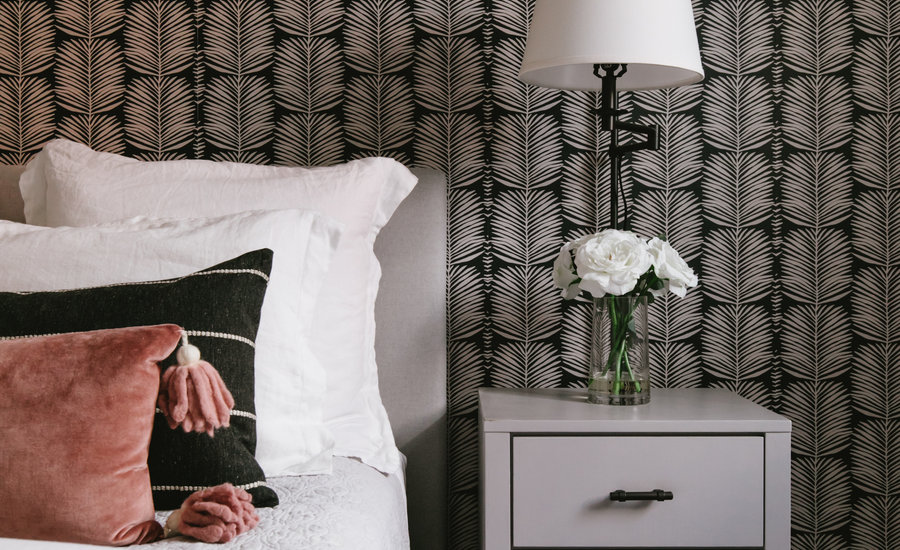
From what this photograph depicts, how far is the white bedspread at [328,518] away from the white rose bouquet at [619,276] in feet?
1.56

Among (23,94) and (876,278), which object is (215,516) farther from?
(876,278)

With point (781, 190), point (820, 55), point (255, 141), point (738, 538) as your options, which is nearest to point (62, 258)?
point (255, 141)

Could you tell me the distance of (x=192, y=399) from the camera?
2.79 feet

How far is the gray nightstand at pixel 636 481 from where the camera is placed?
1235 millimetres

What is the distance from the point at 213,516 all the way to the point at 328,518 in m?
0.16

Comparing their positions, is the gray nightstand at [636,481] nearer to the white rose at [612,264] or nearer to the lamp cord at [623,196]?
the white rose at [612,264]

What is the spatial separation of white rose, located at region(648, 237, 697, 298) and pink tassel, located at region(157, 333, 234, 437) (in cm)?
80

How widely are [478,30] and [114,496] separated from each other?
1257 mm

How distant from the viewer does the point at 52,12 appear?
1.67 m

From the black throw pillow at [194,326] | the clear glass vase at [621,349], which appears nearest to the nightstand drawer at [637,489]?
the clear glass vase at [621,349]

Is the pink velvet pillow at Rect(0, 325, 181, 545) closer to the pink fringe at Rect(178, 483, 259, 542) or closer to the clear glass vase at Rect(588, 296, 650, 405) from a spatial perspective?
the pink fringe at Rect(178, 483, 259, 542)

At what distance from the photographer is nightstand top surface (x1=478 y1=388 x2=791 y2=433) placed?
1231mm

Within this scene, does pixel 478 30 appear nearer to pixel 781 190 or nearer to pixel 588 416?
pixel 781 190

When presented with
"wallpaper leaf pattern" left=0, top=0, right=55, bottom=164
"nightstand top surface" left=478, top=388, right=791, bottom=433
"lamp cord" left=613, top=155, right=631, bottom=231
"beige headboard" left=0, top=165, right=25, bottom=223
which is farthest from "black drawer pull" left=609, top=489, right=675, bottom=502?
"wallpaper leaf pattern" left=0, top=0, right=55, bottom=164
